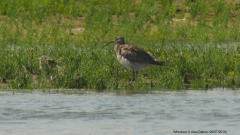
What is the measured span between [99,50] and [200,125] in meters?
5.53

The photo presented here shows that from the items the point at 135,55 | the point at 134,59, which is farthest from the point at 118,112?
the point at 135,55

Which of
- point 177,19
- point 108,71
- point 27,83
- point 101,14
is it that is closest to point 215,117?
point 108,71

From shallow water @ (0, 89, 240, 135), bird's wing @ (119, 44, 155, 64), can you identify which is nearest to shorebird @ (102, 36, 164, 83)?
bird's wing @ (119, 44, 155, 64)

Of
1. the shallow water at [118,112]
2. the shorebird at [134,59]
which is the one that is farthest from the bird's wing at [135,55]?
the shallow water at [118,112]

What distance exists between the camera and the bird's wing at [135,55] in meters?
9.49

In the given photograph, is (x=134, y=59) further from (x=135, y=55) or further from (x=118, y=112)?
(x=118, y=112)

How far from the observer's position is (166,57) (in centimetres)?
1019

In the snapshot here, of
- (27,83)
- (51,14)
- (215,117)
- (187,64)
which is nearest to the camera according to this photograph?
(215,117)

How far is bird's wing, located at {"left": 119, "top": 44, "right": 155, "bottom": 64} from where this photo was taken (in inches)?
374

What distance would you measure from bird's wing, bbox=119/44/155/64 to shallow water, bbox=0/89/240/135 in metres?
1.38

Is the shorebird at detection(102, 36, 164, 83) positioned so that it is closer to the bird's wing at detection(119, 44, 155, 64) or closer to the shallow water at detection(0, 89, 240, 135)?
the bird's wing at detection(119, 44, 155, 64)

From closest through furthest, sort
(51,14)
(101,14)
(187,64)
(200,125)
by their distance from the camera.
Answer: (200,125)
(187,64)
(101,14)
(51,14)

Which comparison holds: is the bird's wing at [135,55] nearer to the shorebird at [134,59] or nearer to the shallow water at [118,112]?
the shorebird at [134,59]

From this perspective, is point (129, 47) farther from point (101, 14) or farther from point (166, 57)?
point (101, 14)
